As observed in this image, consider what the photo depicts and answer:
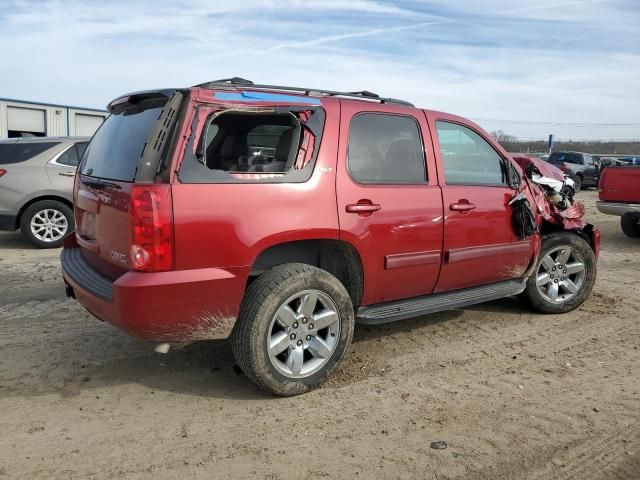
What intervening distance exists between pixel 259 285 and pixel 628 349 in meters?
3.04

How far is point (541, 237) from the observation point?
5.12 metres

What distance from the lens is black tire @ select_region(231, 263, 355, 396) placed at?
332cm

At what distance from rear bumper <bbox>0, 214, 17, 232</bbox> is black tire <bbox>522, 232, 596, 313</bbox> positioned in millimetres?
7051

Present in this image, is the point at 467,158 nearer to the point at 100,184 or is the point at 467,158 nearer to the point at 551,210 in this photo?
the point at 551,210

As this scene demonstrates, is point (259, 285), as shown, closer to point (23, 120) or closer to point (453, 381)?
point (453, 381)

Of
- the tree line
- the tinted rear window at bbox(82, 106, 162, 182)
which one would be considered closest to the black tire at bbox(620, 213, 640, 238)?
the tinted rear window at bbox(82, 106, 162, 182)

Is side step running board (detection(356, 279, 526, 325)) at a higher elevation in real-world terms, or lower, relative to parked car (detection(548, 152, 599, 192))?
lower

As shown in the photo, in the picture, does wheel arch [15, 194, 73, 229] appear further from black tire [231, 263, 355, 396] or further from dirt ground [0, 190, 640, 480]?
black tire [231, 263, 355, 396]

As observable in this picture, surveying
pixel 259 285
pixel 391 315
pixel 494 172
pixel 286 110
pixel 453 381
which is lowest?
pixel 453 381

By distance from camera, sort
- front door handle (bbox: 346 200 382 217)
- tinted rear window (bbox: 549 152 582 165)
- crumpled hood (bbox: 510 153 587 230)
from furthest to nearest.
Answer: tinted rear window (bbox: 549 152 582 165)
crumpled hood (bbox: 510 153 587 230)
front door handle (bbox: 346 200 382 217)

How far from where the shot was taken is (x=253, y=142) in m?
3.85

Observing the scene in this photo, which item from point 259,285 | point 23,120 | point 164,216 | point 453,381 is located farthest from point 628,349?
point 23,120

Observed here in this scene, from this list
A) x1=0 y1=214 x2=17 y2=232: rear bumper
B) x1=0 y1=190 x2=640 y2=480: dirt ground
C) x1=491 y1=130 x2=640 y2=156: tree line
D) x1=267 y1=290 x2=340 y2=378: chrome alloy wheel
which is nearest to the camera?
x1=0 y1=190 x2=640 y2=480: dirt ground

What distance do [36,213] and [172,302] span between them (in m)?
6.24
